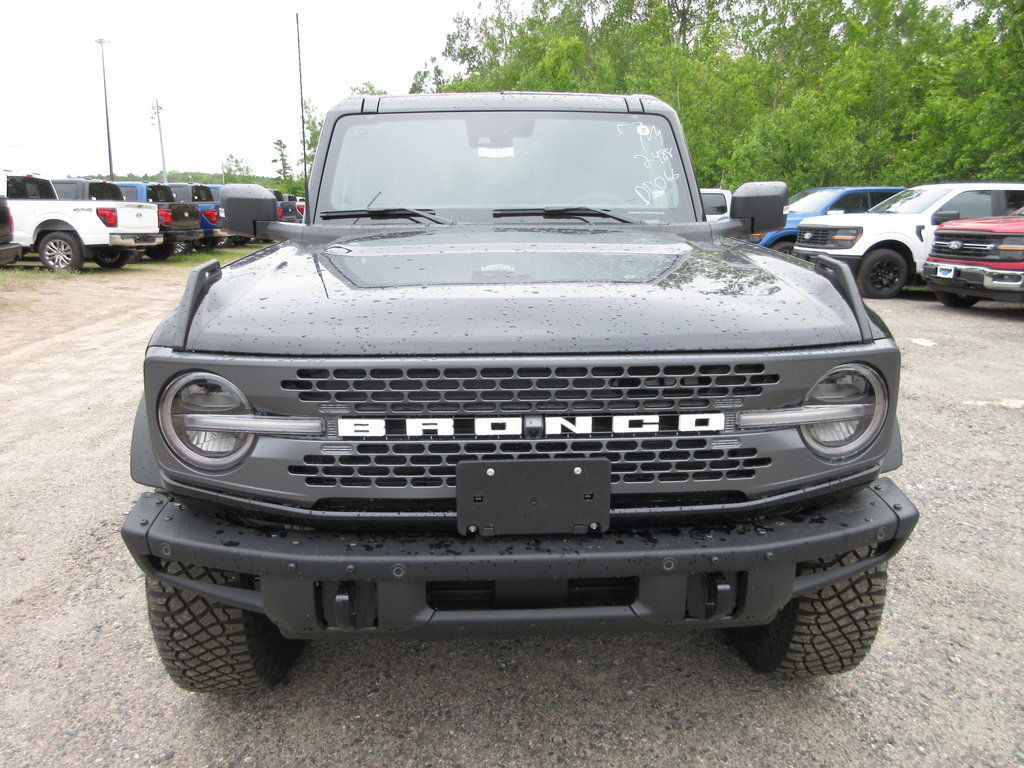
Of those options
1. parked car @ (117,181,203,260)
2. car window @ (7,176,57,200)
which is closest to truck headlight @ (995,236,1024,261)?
parked car @ (117,181,203,260)

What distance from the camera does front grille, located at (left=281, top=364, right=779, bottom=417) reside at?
1772mm

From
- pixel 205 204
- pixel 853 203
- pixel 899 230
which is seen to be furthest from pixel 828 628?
pixel 205 204

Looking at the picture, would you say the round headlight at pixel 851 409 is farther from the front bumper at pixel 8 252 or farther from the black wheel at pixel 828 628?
the front bumper at pixel 8 252

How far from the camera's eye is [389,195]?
3193mm

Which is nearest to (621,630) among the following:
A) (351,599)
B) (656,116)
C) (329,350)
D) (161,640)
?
(351,599)

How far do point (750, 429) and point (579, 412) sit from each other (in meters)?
0.42

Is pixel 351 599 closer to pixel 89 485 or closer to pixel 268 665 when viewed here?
pixel 268 665

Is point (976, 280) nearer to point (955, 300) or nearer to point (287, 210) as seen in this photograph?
point (955, 300)

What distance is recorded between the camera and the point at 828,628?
2242 millimetres

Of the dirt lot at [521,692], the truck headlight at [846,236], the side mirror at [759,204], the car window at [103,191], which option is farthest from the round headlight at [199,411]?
the car window at [103,191]

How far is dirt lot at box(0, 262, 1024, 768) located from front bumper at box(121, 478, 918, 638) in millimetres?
549

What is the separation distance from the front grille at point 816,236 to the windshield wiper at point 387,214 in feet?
34.0

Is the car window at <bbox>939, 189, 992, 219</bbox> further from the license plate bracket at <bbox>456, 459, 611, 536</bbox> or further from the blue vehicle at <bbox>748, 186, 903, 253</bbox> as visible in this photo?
the license plate bracket at <bbox>456, 459, 611, 536</bbox>

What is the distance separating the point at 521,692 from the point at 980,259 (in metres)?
9.94
